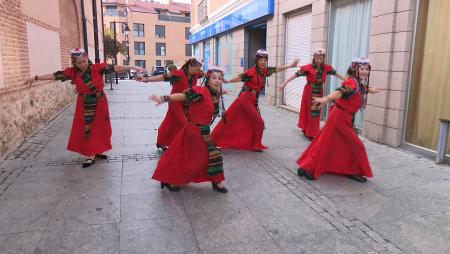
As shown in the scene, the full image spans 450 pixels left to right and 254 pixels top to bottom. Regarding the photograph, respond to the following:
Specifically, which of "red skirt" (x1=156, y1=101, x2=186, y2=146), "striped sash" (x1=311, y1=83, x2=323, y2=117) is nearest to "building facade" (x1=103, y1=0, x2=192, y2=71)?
"striped sash" (x1=311, y1=83, x2=323, y2=117)

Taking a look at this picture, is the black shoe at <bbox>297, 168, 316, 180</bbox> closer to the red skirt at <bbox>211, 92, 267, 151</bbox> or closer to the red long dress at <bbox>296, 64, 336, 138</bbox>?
the red skirt at <bbox>211, 92, 267, 151</bbox>

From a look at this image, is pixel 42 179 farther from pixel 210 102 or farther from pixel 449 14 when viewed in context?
pixel 449 14

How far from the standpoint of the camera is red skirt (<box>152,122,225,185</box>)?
175 inches

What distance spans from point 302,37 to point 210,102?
7268mm

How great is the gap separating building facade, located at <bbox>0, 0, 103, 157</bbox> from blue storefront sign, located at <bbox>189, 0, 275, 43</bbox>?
6.50 metres

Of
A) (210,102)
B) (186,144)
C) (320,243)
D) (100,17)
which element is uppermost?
(100,17)

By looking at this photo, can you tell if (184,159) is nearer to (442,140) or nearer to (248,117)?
(248,117)

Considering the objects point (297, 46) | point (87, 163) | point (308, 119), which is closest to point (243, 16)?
point (297, 46)

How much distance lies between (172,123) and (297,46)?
6235 mm

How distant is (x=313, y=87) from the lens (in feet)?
25.0

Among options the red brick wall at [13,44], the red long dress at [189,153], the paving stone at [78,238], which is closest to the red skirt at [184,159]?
the red long dress at [189,153]

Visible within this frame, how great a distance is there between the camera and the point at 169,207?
4.12 m

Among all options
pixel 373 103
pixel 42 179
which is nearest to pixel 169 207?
pixel 42 179

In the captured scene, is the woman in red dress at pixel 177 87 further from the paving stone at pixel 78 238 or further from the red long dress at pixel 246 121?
the paving stone at pixel 78 238
